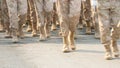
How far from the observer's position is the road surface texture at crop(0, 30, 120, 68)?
29.0 feet

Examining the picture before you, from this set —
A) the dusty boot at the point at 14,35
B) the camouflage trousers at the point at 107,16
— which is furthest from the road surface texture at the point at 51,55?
the camouflage trousers at the point at 107,16

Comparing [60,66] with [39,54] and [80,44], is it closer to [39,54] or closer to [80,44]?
[39,54]

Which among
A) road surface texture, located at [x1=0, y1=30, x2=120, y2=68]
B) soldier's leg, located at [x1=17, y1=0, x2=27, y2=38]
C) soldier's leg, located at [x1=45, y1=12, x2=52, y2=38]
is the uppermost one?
soldier's leg, located at [x1=17, y1=0, x2=27, y2=38]

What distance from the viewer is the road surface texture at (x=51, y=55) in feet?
29.0

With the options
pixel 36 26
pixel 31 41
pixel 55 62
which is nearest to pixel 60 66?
pixel 55 62

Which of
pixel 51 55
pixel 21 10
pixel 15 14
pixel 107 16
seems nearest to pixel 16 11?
pixel 15 14

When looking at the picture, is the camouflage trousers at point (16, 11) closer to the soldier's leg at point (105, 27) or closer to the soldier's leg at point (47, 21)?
the soldier's leg at point (47, 21)

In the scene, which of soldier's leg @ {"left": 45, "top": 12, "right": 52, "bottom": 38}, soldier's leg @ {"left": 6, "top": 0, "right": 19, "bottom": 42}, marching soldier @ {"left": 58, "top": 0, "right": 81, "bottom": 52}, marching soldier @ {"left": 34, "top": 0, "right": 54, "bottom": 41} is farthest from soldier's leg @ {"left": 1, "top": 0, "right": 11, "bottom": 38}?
marching soldier @ {"left": 58, "top": 0, "right": 81, "bottom": 52}

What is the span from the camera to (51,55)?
9914 mm

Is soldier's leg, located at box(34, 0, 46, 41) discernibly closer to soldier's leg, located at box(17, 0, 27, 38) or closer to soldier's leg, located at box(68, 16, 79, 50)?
soldier's leg, located at box(17, 0, 27, 38)

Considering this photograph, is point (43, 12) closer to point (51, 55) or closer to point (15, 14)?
point (15, 14)

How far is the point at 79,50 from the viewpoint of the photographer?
412 inches

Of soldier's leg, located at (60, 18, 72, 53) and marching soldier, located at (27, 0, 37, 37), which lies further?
marching soldier, located at (27, 0, 37, 37)

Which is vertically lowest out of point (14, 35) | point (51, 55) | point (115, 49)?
point (51, 55)
